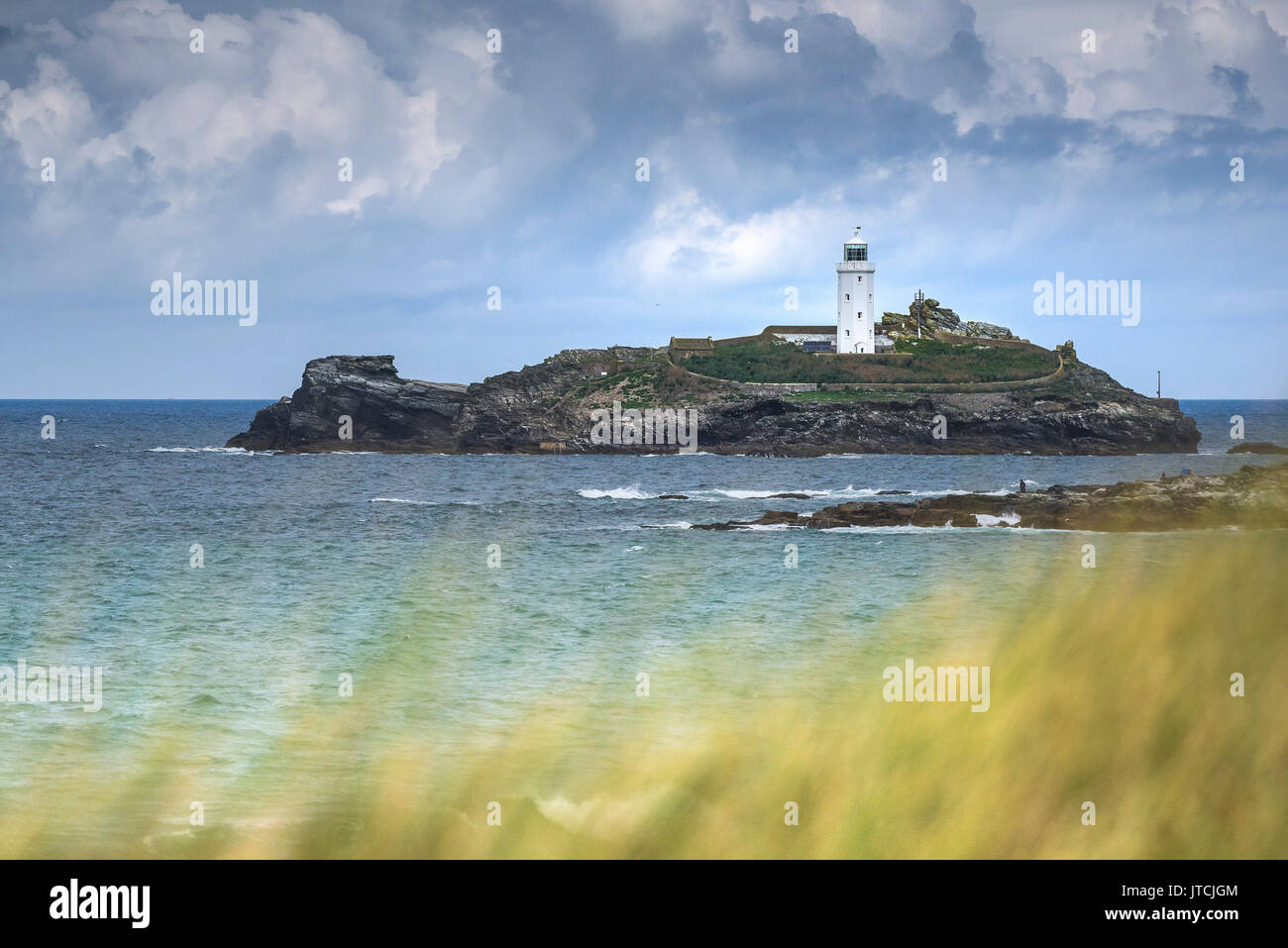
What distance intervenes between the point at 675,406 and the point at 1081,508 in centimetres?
6918

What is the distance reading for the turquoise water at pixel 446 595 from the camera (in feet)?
57.2

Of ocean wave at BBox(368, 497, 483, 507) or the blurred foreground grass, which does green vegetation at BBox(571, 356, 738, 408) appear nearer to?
ocean wave at BBox(368, 497, 483, 507)

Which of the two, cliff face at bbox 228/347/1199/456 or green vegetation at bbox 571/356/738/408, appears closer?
cliff face at bbox 228/347/1199/456

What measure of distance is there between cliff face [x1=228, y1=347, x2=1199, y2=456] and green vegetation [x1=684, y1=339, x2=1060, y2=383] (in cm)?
458

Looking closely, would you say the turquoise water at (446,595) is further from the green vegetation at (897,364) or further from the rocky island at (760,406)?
the green vegetation at (897,364)

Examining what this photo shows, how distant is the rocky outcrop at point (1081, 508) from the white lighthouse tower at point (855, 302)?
7225cm

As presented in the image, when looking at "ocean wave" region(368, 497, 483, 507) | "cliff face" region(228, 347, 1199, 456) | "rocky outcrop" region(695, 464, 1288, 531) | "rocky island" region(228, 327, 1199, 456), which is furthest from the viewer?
"rocky island" region(228, 327, 1199, 456)

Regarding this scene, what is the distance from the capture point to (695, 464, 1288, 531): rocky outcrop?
1540 inches

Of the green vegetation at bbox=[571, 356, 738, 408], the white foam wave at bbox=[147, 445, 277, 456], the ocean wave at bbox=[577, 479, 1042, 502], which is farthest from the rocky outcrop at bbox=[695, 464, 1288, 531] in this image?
the white foam wave at bbox=[147, 445, 277, 456]

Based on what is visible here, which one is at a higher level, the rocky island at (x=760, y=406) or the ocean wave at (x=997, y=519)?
the rocky island at (x=760, y=406)

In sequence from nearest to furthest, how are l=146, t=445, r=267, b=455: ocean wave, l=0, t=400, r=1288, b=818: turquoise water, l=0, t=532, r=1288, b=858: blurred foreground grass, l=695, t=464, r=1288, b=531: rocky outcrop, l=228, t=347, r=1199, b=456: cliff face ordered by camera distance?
l=0, t=532, r=1288, b=858: blurred foreground grass, l=0, t=400, r=1288, b=818: turquoise water, l=695, t=464, r=1288, b=531: rocky outcrop, l=228, t=347, r=1199, b=456: cliff face, l=146, t=445, r=267, b=455: ocean wave

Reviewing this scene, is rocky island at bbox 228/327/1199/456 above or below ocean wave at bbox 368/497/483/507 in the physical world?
above

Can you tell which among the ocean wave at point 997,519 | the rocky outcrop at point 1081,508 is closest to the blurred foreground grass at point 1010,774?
the rocky outcrop at point 1081,508

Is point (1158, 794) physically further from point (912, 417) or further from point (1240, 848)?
point (912, 417)
